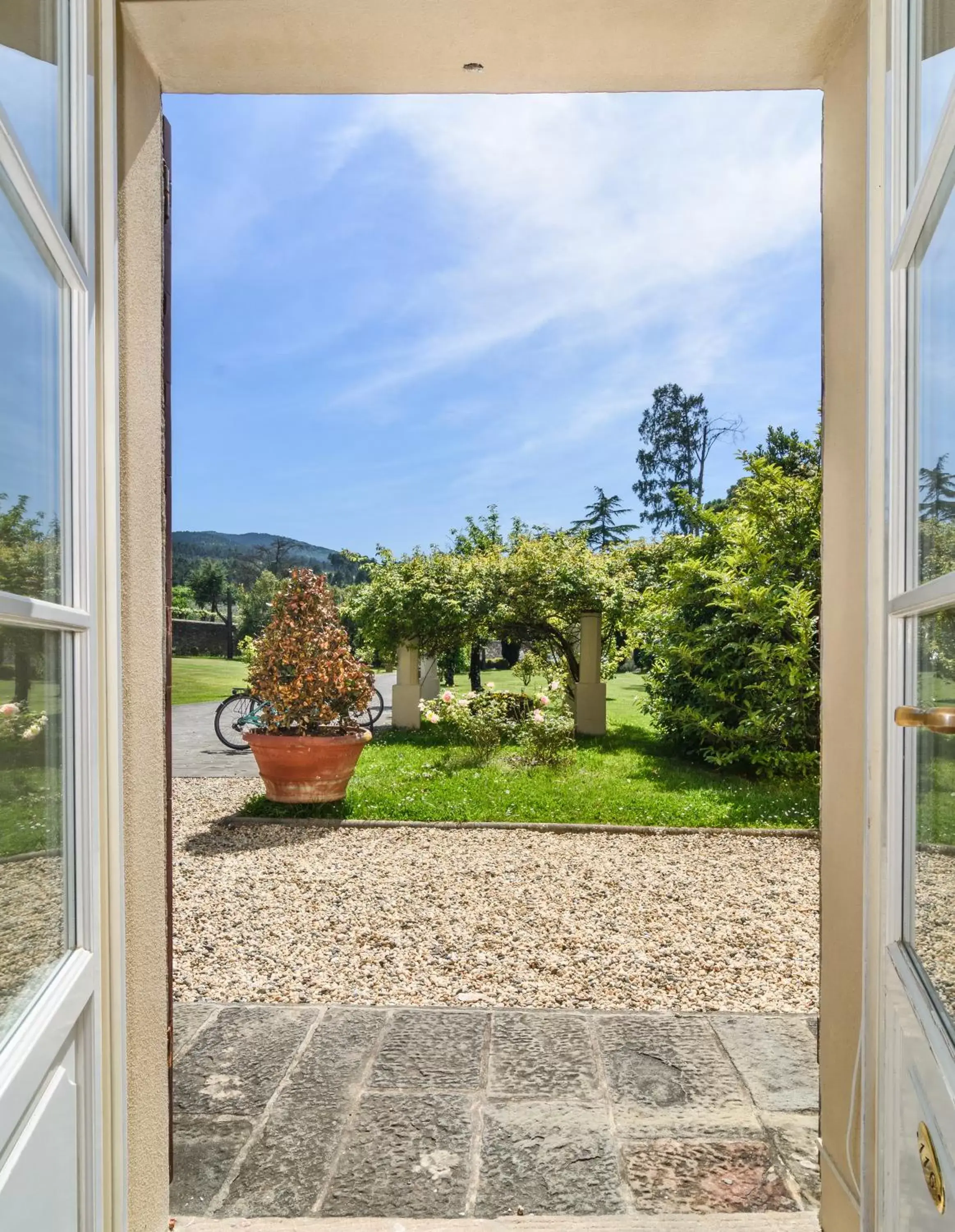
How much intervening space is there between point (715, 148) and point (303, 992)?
12763mm

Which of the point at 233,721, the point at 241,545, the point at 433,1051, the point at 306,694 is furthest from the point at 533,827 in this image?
the point at 241,545

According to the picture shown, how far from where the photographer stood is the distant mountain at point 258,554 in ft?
42.2

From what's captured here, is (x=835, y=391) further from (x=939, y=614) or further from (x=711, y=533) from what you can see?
(x=711, y=533)

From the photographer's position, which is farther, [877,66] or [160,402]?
[160,402]

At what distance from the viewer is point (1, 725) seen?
0.86 m

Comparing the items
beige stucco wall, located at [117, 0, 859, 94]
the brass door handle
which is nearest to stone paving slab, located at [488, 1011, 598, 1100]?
the brass door handle

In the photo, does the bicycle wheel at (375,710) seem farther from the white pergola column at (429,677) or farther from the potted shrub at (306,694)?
the potted shrub at (306,694)

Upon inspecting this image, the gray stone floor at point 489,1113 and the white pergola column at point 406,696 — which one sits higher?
the white pergola column at point 406,696

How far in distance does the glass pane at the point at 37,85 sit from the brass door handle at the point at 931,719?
42.7 inches

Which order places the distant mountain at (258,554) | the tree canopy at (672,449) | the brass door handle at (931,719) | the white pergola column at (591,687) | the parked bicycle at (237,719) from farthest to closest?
the tree canopy at (672,449)
the distant mountain at (258,554)
the white pergola column at (591,687)
the parked bicycle at (237,719)
the brass door handle at (931,719)

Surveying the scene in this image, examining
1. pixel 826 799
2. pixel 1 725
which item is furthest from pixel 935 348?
pixel 1 725

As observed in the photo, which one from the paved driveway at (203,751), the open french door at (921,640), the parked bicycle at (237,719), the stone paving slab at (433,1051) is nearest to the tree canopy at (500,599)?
the parked bicycle at (237,719)

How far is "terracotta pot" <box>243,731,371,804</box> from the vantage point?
5.44 m

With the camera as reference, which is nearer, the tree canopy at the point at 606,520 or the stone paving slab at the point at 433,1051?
the stone paving slab at the point at 433,1051
